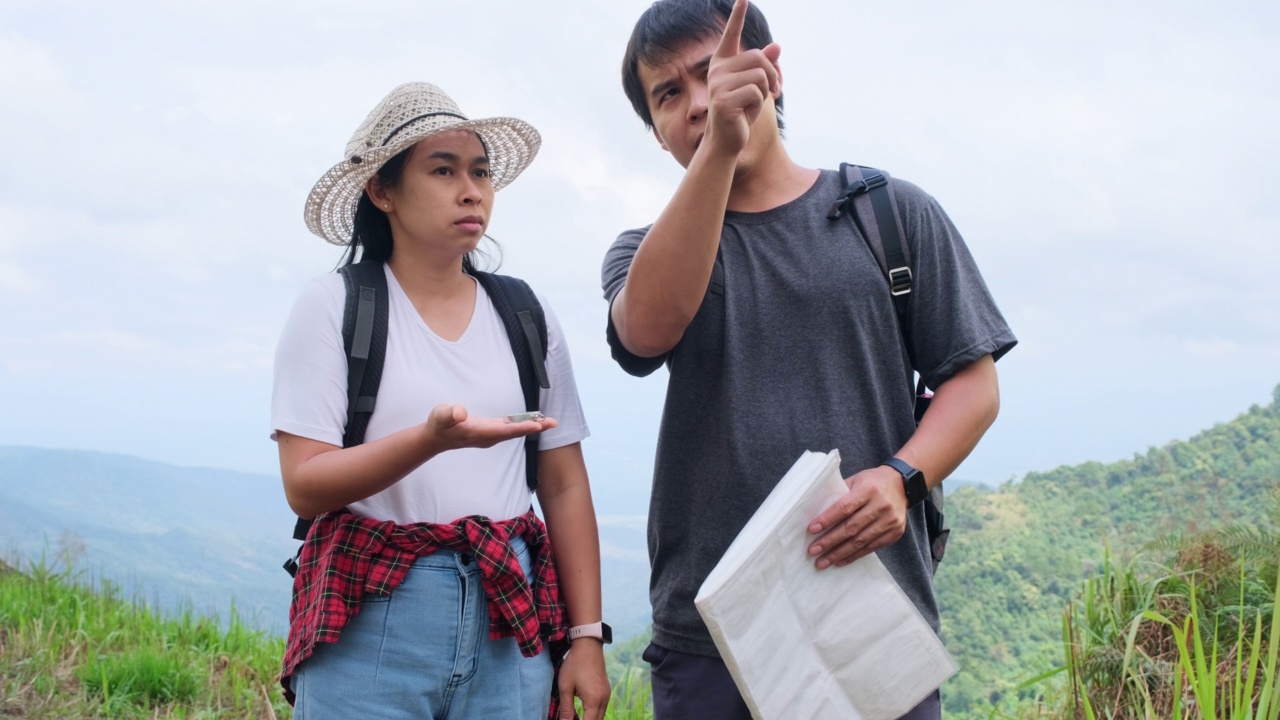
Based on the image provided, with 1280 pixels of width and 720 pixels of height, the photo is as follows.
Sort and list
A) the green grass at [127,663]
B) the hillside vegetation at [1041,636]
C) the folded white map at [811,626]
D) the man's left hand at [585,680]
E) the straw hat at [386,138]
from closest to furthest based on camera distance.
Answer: the folded white map at [811,626], the man's left hand at [585,680], the straw hat at [386,138], the hillside vegetation at [1041,636], the green grass at [127,663]

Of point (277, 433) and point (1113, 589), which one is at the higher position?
point (277, 433)

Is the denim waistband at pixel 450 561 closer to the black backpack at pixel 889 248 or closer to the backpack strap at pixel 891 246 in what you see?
the black backpack at pixel 889 248

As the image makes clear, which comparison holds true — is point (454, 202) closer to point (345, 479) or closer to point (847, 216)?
point (345, 479)

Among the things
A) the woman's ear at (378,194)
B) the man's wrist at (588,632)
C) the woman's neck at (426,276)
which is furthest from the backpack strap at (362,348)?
the man's wrist at (588,632)

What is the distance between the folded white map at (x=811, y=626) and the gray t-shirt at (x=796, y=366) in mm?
151

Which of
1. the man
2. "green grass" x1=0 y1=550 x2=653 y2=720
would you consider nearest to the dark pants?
the man

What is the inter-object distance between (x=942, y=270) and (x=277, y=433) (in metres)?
1.23

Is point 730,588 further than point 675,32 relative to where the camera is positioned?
No

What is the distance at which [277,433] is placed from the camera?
74.4 inches

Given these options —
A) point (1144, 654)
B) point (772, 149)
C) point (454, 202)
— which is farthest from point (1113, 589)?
point (454, 202)

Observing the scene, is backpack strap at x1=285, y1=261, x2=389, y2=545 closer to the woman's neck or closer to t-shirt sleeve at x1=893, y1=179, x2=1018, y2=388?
the woman's neck

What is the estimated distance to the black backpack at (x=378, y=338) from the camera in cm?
192

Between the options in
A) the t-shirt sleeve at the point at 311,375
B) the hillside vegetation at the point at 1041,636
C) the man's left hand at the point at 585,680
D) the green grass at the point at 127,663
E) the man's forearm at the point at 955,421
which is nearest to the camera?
the man's forearm at the point at 955,421

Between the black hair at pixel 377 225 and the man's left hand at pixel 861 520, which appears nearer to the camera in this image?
the man's left hand at pixel 861 520
